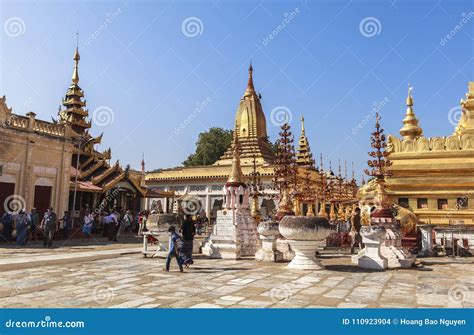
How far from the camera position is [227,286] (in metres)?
7.22

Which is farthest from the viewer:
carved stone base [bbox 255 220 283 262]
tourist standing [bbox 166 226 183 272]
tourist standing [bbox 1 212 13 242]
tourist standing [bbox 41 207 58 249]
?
tourist standing [bbox 1 212 13 242]

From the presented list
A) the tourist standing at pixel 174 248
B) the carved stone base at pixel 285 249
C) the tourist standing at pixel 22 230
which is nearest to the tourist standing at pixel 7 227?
the tourist standing at pixel 22 230

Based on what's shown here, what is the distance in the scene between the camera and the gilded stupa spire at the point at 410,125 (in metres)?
24.3

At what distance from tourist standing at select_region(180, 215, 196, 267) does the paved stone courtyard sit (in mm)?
324

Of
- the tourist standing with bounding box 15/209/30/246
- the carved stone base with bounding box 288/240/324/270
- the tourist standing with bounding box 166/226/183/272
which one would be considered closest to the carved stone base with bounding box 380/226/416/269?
the carved stone base with bounding box 288/240/324/270

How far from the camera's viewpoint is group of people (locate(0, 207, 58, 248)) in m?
15.0

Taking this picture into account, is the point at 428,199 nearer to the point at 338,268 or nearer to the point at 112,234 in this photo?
the point at 338,268

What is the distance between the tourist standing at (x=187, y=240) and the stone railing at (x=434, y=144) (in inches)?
549

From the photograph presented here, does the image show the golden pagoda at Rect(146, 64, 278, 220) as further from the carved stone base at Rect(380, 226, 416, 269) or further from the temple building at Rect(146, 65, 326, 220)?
the carved stone base at Rect(380, 226, 416, 269)

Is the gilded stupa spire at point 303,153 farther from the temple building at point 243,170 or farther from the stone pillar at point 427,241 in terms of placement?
the stone pillar at point 427,241

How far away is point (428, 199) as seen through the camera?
19.3m

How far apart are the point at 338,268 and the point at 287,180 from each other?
17.0ft

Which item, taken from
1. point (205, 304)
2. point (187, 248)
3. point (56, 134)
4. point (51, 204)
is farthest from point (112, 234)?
point (205, 304)

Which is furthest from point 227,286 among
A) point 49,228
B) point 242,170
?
point 242,170
